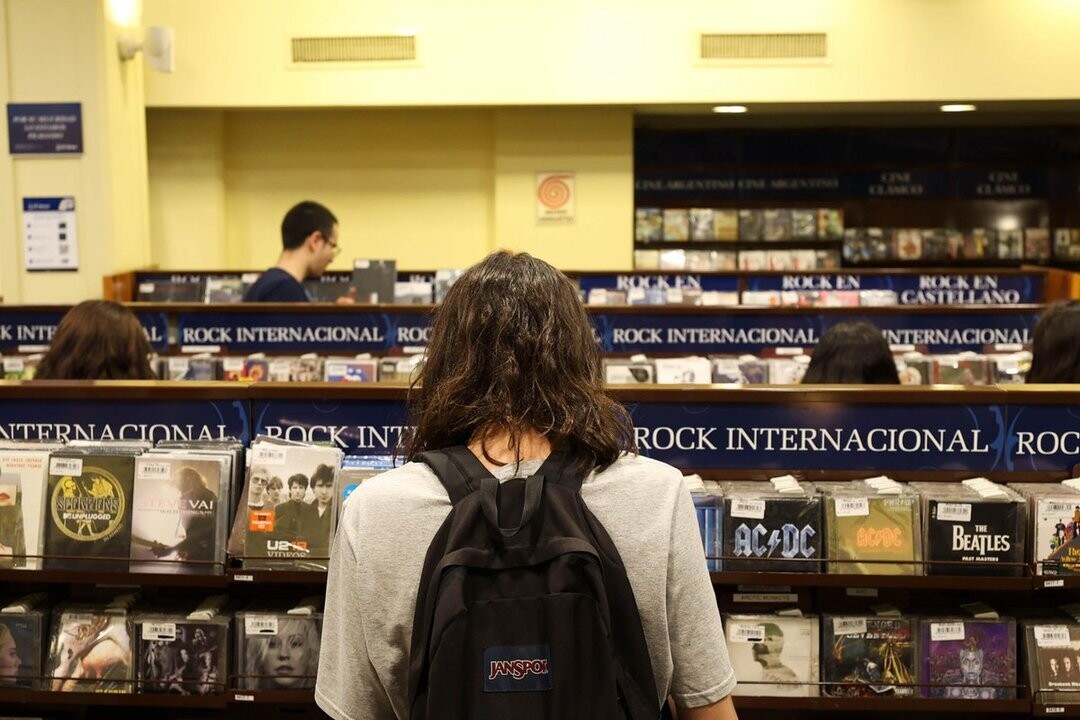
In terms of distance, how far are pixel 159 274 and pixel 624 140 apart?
4209mm

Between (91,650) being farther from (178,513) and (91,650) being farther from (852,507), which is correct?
(852,507)

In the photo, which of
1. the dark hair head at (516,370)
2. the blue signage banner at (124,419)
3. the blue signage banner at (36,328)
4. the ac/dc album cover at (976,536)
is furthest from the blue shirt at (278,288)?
the dark hair head at (516,370)

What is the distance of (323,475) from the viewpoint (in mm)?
2641

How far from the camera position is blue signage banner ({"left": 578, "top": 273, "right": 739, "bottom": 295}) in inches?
299

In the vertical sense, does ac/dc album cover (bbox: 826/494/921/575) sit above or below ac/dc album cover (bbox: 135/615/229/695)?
above

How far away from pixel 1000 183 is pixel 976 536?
10.0m

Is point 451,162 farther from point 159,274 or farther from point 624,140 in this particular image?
point 159,274

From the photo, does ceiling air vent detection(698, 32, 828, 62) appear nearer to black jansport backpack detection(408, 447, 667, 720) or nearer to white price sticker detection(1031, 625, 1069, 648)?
white price sticker detection(1031, 625, 1069, 648)

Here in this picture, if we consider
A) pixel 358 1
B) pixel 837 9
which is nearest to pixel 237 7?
pixel 358 1

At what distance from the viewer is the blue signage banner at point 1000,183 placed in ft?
38.2

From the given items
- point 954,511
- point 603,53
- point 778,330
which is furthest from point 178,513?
point 603,53

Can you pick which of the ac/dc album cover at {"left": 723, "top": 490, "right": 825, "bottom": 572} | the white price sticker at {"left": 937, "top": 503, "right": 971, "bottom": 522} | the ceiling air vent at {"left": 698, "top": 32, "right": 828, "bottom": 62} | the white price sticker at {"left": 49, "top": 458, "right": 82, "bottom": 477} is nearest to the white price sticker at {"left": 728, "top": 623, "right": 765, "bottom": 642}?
the ac/dc album cover at {"left": 723, "top": 490, "right": 825, "bottom": 572}

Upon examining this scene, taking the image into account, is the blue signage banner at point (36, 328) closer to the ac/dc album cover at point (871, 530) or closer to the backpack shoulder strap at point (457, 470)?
the ac/dc album cover at point (871, 530)

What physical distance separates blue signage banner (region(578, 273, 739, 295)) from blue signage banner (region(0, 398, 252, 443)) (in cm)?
481
